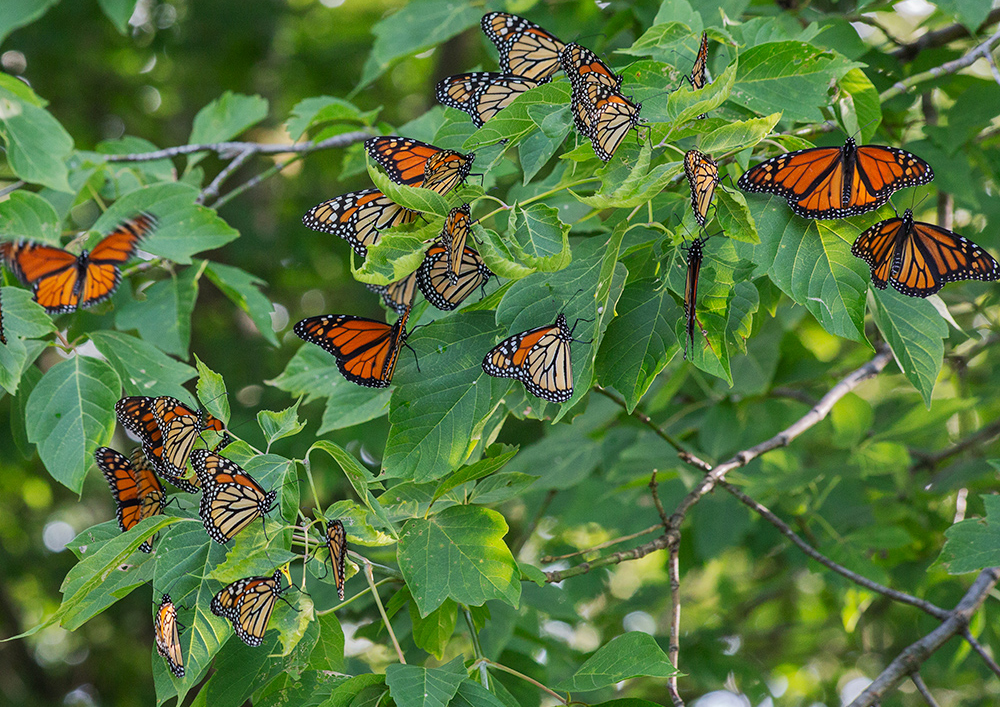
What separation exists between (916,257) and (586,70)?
88 cm

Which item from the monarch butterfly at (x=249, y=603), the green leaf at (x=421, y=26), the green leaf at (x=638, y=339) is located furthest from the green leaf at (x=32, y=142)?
the green leaf at (x=638, y=339)

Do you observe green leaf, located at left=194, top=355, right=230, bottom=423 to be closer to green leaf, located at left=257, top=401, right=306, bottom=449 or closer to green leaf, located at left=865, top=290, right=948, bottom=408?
green leaf, located at left=257, top=401, right=306, bottom=449

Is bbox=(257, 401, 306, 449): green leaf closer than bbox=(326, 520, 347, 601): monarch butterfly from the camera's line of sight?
No

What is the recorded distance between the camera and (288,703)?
5.89 feet

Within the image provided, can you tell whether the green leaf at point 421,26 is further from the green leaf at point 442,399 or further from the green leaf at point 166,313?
the green leaf at point 442,399

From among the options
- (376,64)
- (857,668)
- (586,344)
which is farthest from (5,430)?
(857,668)

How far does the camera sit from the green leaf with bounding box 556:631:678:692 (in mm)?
1756

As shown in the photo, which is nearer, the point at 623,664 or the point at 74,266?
the point at 623,664

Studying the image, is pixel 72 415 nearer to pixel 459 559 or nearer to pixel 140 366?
pixel 140 366

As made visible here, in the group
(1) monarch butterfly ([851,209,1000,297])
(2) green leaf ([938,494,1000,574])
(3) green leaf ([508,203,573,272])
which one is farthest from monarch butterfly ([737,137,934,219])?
(2) green leaf ([938,494,1000,574])

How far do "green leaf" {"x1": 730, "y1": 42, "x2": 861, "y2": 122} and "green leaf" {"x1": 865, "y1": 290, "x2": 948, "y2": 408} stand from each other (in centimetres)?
53

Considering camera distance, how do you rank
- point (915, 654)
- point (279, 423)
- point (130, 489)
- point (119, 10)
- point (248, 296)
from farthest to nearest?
point (119, 10)
point (248, 296)
point (915, 654)
point (130, 489)
point (279, 423)

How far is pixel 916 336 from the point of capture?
1957mm

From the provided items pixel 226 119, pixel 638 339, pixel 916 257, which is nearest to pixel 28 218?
pixel 226 119
